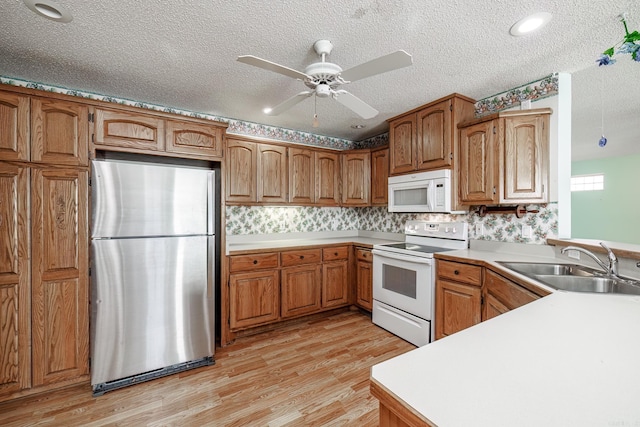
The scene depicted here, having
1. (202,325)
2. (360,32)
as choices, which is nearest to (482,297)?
(360,32)

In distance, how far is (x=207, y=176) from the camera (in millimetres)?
2396

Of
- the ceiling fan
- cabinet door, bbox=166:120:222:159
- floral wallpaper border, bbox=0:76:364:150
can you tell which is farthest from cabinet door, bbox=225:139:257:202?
the ceiling fan

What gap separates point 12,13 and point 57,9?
28 cm

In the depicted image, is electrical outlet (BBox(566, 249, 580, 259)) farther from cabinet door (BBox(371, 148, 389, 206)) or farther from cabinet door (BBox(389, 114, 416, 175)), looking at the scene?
cabinet door (BBox(371, 148, 389, 206))

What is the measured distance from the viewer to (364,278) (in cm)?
339

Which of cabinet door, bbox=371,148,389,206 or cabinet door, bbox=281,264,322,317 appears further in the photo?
cabinet door, bbox=371,148,389,206

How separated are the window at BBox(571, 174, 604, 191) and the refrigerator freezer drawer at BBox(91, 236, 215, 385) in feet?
26.1

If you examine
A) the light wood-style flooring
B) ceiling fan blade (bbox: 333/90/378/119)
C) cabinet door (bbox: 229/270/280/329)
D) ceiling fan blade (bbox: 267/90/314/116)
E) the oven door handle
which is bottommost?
the light wood-style flooring

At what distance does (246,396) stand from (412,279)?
5.78 ft

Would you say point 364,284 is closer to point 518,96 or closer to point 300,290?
point 300,290

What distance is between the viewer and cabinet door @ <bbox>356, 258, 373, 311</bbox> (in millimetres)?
3301

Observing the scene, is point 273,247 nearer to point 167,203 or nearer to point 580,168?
point 167,203

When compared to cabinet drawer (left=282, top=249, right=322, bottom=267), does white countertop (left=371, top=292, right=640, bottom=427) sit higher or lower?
higher

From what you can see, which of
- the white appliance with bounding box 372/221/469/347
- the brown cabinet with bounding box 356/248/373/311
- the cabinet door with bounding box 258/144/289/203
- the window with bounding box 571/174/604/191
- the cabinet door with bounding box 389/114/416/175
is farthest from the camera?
the window with bounding box 571/174/604/191
